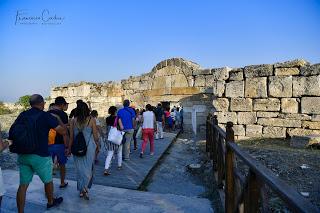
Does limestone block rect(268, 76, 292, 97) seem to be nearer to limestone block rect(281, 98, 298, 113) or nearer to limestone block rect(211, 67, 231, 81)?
limestone block rect(281, 98, 298, 113)

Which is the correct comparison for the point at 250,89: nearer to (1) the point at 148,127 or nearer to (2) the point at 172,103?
(1) the point at 148,127

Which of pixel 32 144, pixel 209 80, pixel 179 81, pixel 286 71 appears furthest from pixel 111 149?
pixel 179 81

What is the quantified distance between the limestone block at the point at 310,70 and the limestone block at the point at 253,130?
7.30ft

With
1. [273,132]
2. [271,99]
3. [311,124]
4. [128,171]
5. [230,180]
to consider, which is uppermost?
[271,99]

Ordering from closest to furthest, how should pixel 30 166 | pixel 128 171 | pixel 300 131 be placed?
1. pixel 30 166
2. pixel 128 171
3. pixel 300 131

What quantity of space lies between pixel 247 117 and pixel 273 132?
975 mm

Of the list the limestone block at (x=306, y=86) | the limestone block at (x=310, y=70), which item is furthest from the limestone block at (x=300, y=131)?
the limestone block at (x=310, y=70)

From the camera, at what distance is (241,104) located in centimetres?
1028

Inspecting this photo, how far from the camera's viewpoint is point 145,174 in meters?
6.50

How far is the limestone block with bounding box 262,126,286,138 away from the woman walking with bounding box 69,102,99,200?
6749mm

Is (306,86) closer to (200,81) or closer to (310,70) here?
(310,70)

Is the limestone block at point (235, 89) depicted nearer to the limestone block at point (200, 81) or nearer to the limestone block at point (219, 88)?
the limestone block at point (219, 88)

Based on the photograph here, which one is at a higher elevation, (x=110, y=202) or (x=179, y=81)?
(x=179, y=81)

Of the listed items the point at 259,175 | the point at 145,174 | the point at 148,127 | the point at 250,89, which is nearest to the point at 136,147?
the point at 148,127
